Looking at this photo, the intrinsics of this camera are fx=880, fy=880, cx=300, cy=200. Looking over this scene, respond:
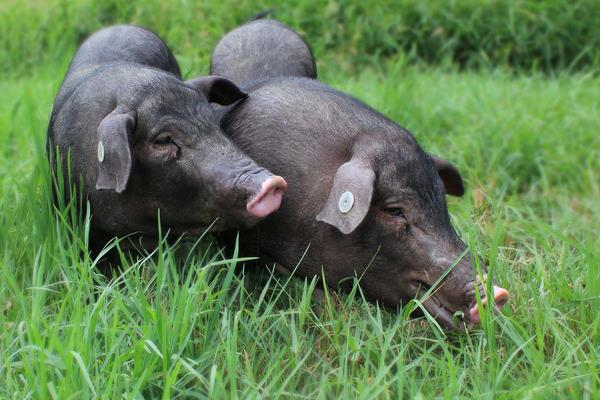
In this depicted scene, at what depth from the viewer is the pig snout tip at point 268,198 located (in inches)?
124

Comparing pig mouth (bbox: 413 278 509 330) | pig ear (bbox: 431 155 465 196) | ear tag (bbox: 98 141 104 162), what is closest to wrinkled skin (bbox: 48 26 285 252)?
ear tag (bbox: 98 141 104 162)

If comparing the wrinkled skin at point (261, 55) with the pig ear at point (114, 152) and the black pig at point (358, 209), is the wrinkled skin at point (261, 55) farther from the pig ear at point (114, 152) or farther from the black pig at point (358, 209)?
the pig ear at point (114, 152)

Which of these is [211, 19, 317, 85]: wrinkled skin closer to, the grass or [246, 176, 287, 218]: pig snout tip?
the grass

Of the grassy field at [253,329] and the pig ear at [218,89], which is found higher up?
the pig ear at [218,89]

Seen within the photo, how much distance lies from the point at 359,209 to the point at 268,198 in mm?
335

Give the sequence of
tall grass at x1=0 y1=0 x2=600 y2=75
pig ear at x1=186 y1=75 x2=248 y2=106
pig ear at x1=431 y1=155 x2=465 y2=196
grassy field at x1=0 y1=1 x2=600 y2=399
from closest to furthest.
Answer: grassy field at x1=0 y1=1 x2=600 y2=399, pig ear at x1=186 y1=75 x2=248 y2=106, pig ear at x1=431 y1=155 x2=465 y2=196, tall grass at x1=0 y1=0 x2=600 y2=75

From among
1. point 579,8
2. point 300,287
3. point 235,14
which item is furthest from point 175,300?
point 579,8

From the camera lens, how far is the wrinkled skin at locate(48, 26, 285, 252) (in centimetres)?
325

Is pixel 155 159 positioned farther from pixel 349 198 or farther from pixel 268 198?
pixel 349 198

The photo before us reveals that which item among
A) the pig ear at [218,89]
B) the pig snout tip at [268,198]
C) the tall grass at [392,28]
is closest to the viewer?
the pig snout tip at [268,198]

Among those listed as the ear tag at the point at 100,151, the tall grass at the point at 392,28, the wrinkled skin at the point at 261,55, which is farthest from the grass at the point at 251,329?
the tall grass at the point at 392,28

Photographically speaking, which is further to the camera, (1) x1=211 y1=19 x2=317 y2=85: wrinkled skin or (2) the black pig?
(1) x1=211 y1=19 x2=317 y2=85: wrinkled skin

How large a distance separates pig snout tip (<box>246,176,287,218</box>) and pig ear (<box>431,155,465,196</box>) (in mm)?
899

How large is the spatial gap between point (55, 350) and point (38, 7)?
6.15 meters
